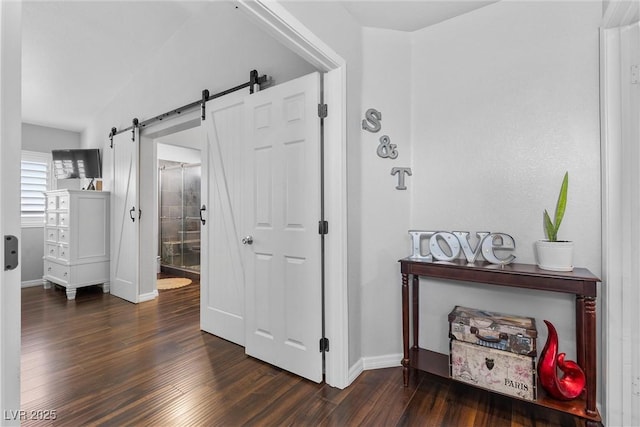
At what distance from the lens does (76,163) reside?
453cm

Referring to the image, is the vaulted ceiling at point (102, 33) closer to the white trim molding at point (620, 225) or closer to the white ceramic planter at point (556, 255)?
the white trim molding at point (620, 225)

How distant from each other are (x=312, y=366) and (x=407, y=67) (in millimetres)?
2304

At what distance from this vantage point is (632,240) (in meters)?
1.57

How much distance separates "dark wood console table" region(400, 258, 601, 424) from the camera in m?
1.55

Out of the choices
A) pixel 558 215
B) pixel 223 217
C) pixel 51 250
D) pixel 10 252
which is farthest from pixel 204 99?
pixel 51 250

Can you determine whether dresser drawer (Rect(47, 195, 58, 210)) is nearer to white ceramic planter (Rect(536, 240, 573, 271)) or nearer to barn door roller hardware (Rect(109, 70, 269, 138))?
barn door roller hardware (Rect(109, 70, 269, 138))

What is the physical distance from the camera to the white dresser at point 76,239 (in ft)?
13.4

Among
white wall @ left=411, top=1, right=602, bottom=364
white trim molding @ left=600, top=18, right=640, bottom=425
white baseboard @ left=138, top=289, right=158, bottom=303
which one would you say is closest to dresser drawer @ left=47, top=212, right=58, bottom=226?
white baseboard @ left=138, top=289, right=158, bottom=303

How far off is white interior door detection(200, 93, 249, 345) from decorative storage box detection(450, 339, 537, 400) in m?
1.70

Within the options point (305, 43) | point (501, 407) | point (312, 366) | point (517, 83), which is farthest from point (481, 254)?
point (305, 43)

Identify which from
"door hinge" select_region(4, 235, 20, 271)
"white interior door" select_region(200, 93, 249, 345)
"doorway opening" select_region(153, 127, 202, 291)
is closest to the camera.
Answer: "door hinge" select_region(4, 235, 20, 271)

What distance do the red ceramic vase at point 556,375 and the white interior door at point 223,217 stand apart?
2116mm

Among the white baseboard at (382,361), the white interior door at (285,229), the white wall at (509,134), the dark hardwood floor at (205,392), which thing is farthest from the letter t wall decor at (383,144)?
the dark hardwood floor at (205,392)

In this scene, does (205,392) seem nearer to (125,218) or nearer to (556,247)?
(556,247)
